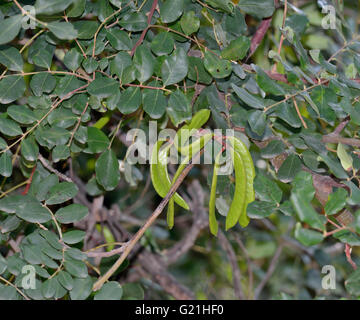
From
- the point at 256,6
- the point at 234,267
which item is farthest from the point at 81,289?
the point at 234,267

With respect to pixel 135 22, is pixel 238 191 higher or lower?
lower

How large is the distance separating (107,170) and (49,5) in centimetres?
27

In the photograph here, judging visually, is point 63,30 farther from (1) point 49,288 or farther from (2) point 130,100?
(1) point 49,288

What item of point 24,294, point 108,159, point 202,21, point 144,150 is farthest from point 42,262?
point 202,21

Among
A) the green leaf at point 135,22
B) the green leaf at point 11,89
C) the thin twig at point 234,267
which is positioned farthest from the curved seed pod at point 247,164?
the thin twig at point 234,267

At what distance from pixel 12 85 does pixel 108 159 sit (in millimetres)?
179

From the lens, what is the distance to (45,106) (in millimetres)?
739

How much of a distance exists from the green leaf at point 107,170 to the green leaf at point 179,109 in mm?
142

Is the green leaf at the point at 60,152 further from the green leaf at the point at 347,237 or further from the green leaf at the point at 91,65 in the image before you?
the green leaf at the point at 347,237

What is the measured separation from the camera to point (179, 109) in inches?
27.0

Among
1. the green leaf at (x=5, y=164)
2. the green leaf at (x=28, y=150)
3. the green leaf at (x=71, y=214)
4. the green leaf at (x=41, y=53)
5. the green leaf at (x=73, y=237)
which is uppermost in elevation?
the green leaf at (x=41, y=53)

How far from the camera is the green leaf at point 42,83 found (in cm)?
74

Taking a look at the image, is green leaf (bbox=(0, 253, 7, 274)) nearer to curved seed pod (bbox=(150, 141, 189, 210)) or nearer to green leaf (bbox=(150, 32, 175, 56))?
curved seed pod (bbox=(150, 141, 189, 210))

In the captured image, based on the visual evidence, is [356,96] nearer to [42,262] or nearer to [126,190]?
[42,262]
